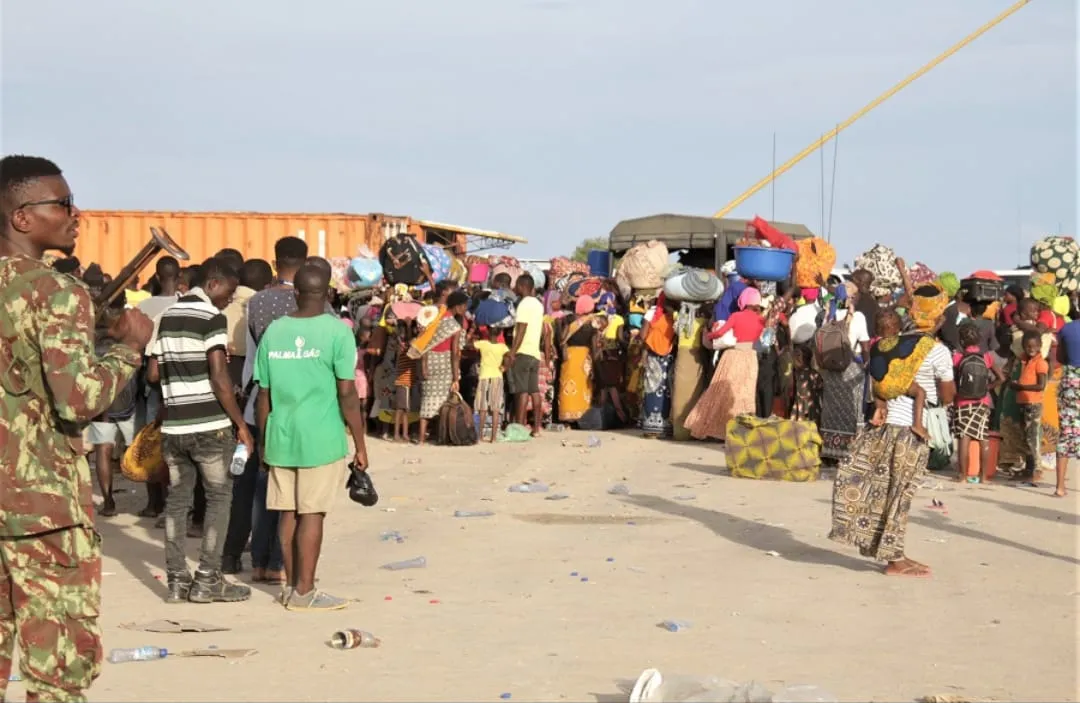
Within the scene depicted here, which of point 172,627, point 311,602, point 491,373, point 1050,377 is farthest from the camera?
point 491,373

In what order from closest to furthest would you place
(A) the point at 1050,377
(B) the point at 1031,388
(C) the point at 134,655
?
(C) the point at 134,655
(B) the point at 1031,388
(A) the point at 1050,377

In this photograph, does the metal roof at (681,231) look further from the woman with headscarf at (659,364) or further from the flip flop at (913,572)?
the flip flop at (913,572)

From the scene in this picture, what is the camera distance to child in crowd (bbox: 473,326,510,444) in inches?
669

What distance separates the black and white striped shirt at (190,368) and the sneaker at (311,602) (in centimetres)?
104

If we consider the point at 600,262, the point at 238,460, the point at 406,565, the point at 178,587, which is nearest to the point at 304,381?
the point at 238,460

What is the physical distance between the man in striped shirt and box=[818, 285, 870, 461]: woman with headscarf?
779 cm

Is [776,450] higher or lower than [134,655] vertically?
higher

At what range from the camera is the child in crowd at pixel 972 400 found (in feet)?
44.9

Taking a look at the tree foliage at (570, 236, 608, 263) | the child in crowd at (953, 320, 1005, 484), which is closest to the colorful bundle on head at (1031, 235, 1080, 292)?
the child in crowd at (953, 320, 1005, 484)

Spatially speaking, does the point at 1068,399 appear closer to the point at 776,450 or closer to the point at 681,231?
the point at 776,450

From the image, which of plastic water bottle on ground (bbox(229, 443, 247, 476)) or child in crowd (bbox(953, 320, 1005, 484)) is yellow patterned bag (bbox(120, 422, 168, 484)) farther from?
child in crowd (bbox(953, 320, 1005, 484))

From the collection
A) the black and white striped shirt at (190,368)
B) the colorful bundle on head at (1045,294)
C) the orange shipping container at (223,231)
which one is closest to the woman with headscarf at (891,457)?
the black and white striped shirt at (190,368)

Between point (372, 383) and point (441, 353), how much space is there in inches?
66.4

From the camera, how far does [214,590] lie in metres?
8.08
